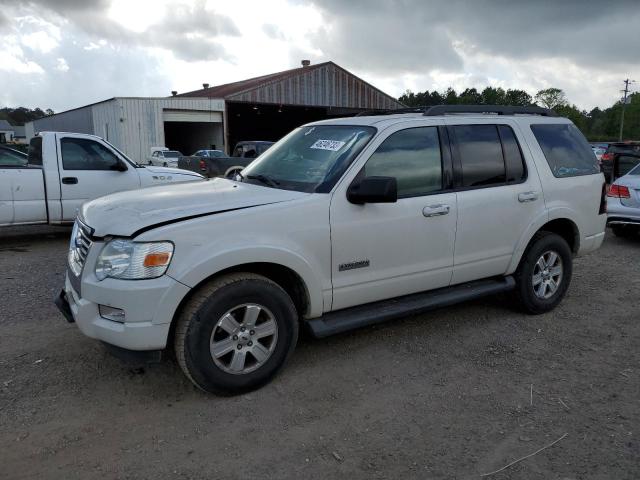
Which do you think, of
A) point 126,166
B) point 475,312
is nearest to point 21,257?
point 126,166

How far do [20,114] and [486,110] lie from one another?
169m

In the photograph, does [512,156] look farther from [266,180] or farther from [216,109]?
[216,109]

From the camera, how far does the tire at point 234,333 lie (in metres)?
3.19

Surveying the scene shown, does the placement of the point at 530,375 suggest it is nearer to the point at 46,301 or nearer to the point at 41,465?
the point at 41,465

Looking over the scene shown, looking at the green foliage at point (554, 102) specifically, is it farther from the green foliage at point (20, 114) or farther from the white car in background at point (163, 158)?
the green foliage at point (20, 114)

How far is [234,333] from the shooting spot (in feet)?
10.9

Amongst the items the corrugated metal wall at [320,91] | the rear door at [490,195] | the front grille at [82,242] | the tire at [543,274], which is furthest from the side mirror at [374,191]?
the corrugated metal wall at [320,91]

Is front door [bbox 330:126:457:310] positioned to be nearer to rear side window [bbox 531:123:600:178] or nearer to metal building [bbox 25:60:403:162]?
rear side window [bbox 531:123:600:178]

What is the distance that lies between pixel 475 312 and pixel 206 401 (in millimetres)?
2945

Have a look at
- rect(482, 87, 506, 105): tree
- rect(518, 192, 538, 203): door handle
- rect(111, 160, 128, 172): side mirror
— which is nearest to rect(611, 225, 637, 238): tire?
rect(518, 192, 538, 203): door handle

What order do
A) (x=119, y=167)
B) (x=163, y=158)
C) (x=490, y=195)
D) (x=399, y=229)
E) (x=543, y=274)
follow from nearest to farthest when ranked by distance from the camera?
(x=399, y=229), (x=490, y=195), (x=543, y=274), (x=119, y=167), (x=163, y=158)

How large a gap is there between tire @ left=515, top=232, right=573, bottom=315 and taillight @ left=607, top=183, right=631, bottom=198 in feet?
13.2

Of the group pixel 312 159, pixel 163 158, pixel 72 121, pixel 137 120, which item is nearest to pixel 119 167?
pixel 312 159

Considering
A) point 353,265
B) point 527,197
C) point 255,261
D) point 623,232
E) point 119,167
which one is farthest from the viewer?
point 623,232
